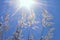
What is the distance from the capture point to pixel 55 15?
5.31 feet

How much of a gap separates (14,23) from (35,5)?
1.05 feet

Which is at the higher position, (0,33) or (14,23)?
(14,23)

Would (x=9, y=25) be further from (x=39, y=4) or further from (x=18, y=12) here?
(x=39, y=4)

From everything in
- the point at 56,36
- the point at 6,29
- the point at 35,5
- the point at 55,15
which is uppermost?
the point at 35,5

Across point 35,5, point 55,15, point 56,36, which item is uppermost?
point 35,5

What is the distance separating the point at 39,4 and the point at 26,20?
241mm

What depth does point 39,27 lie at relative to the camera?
5.24 feet

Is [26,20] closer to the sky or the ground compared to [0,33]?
closer to the sky

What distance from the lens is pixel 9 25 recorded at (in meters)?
1.60

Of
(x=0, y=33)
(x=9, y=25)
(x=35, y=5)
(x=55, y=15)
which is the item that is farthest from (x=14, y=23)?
(x=55, y=15)

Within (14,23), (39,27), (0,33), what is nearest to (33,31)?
(39,27)

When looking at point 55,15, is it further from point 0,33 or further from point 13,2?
point 0,33

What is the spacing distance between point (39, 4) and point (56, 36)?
0.42 metres

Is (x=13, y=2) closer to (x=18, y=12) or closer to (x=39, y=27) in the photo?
(x=18, y=12)
